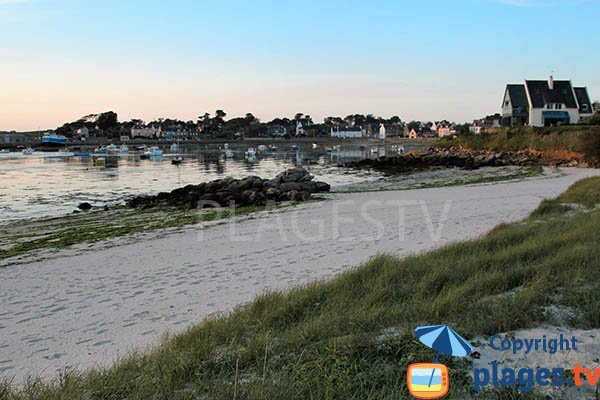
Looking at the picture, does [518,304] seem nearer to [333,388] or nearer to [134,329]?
[333,388]

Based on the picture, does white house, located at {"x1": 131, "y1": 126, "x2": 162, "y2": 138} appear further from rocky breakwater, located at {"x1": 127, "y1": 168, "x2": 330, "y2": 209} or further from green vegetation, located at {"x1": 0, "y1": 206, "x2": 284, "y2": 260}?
green vegetation, located at {"x1": 0, "y1": 206, "x2": 284, "y2": 260}

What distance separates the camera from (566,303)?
16.4 ft

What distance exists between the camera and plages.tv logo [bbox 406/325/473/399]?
269 centimetres

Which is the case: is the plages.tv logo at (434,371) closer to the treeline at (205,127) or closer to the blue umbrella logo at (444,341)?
the blue umbrella logo at (444,341)

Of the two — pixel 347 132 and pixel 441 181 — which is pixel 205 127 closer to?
pixel 347 132

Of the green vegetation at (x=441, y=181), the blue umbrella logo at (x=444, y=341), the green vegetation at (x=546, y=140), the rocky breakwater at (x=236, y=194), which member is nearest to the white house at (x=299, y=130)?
the green vegetation at (x=546, y=140)

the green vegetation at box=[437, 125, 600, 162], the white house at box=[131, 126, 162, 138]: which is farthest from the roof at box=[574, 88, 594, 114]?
the white house at box=[131, 126, 162, 138]

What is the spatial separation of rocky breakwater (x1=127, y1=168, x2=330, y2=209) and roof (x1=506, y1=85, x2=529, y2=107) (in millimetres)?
49783

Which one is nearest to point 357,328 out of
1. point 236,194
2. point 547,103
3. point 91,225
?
point 91,225

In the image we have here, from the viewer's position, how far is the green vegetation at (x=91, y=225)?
13.3 meters

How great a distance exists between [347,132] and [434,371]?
583 ft

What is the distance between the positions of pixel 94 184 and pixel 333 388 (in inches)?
1365

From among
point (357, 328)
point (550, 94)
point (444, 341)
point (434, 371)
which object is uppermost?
point (550, 94)

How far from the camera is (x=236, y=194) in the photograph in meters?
21.7
